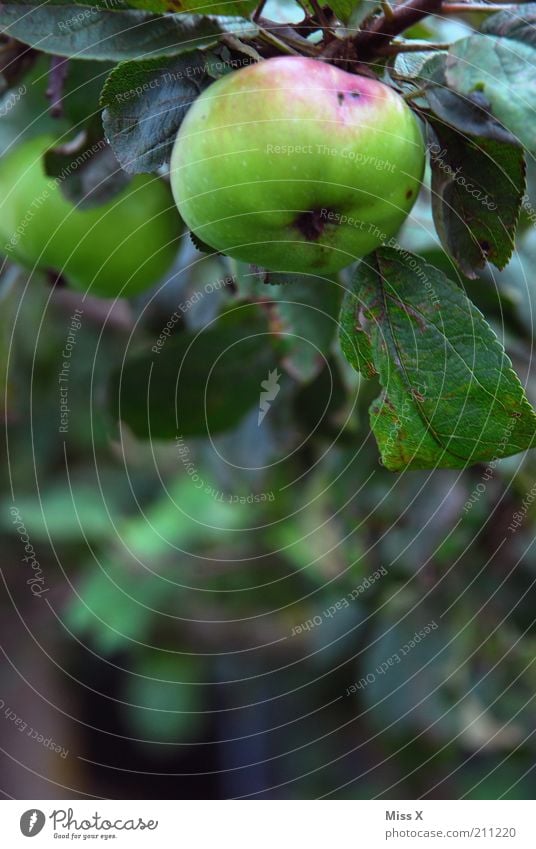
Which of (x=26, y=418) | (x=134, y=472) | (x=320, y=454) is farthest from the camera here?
(x=134, y=472)

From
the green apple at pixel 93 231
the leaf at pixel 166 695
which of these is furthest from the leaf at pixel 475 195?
the leaf at pixel 166 695

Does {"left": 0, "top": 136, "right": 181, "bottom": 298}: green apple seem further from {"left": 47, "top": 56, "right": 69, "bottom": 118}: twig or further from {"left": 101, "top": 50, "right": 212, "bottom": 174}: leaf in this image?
{"left": 101, "top": 50, "right": 212, "bottom": 174}: leaf

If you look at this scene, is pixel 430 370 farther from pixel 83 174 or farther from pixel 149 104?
pixel 83 174

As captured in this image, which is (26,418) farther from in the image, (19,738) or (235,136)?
(19,738)

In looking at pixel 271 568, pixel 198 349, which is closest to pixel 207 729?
pixel 271 568
